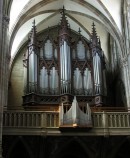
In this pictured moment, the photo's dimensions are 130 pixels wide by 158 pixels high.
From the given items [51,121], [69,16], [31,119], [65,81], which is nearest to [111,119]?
[51,121]

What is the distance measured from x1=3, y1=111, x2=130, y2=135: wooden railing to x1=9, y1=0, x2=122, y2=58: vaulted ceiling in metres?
4.55

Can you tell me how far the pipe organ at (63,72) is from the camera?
18.0m

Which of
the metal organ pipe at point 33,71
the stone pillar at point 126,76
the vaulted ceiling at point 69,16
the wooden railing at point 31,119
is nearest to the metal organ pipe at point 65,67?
the metal organ pipe at point 33,71

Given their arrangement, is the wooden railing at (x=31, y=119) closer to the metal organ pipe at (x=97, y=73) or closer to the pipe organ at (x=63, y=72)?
the pipe organ at (x=63, y=72)

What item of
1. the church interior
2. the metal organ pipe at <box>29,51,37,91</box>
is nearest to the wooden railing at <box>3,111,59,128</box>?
the church interior

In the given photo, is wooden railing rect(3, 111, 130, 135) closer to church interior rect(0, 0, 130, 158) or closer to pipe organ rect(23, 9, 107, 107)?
church interior rect(0, 0, 130, 158)

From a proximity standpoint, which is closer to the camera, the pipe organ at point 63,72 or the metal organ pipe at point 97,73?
the pipe organ at point 63,72

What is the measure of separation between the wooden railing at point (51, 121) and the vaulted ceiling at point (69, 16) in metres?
4.55

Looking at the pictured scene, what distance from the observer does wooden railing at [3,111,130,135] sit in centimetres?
1555

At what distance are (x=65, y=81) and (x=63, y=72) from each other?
0.57 meters

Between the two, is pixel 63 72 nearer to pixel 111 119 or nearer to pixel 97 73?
pixel 97 73

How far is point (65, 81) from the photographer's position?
18.3 meters

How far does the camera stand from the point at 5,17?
15.1 metres
